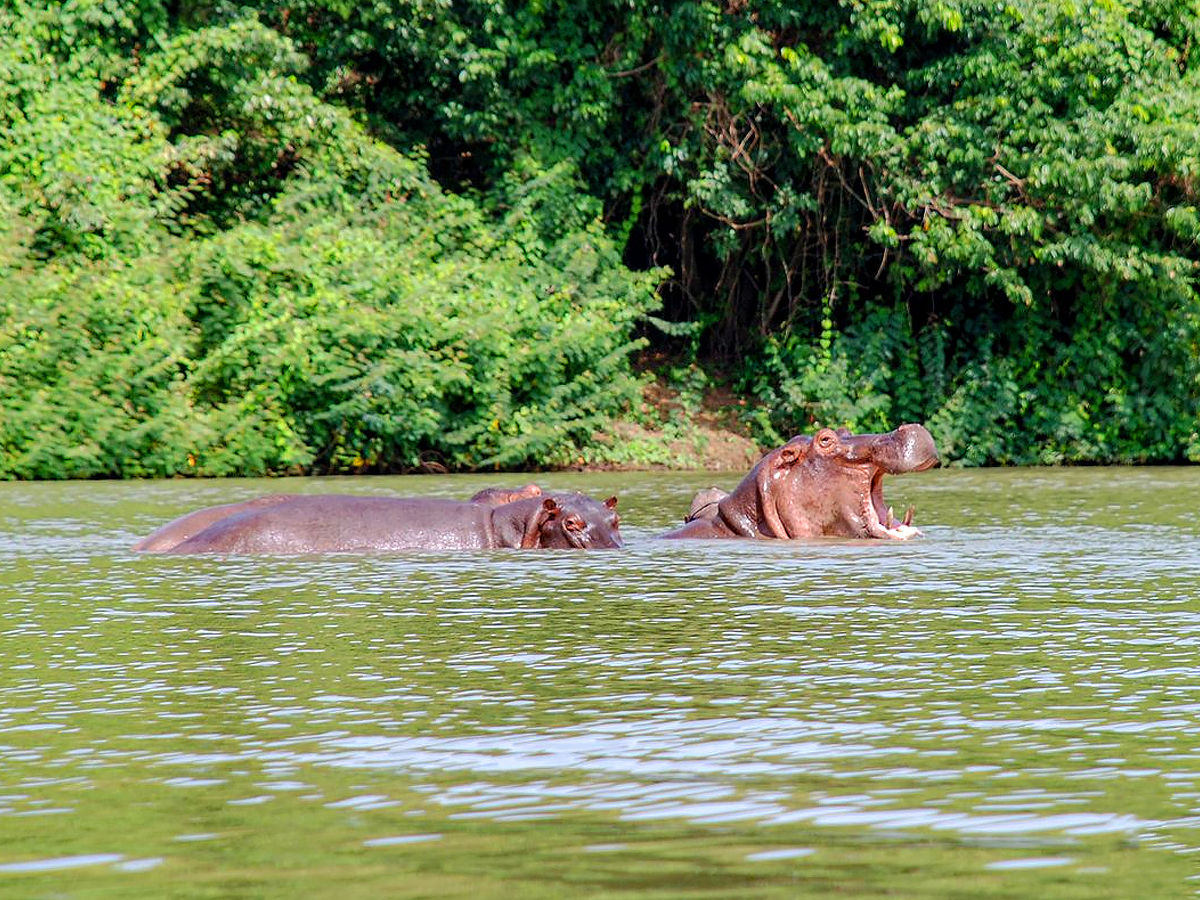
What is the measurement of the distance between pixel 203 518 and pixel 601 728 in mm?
5197

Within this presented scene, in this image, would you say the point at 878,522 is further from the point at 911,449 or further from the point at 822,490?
the point at 911,449

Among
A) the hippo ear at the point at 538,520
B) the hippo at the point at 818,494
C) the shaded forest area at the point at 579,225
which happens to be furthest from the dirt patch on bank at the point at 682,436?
the hippo ear at the point at 538,520

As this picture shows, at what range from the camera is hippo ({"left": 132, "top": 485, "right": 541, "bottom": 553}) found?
9.06 meters

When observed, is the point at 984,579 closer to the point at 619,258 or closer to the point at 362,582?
the point at 362,582

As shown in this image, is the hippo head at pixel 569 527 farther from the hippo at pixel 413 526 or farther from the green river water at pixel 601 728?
the green river water at pixel 601 728

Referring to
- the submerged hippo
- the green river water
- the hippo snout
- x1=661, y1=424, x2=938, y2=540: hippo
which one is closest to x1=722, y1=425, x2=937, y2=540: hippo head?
x1=661, y1=424, x2=938, y2=540: hippo

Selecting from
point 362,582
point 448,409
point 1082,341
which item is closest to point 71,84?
point 448,409

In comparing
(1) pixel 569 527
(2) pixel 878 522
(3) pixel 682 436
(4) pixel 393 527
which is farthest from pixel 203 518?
(3) pixel 682 436

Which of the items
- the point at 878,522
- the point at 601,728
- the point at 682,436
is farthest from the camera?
the point at 682,436

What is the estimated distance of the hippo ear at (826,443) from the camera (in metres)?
9.45

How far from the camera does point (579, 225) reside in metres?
21.5

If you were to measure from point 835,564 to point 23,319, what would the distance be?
34.8 feet

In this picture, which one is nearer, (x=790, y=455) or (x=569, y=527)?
(x=569, y=527)

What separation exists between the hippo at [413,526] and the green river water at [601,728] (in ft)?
1.45
